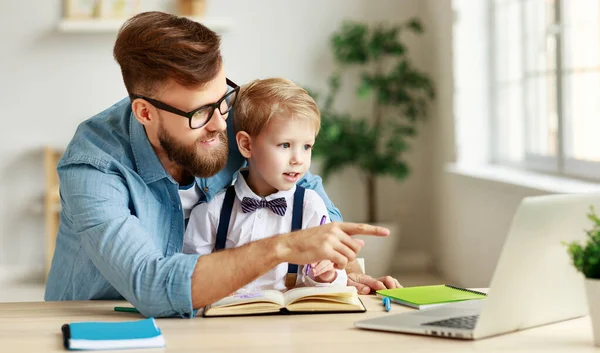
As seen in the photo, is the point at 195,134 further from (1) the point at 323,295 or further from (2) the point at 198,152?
(1) the point at 323,295

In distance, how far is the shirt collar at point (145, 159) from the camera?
75.2 inches

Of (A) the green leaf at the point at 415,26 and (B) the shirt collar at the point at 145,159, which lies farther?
(A) the green leaf at the point at 415,26

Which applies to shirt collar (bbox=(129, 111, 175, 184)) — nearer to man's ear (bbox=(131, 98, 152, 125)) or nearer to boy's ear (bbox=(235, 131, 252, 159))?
man's ear (bbox=(131, 98, 152, 125))

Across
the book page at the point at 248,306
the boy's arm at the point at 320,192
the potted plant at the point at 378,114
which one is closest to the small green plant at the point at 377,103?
the potted plant at the point at 378,114

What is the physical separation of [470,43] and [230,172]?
131 inches

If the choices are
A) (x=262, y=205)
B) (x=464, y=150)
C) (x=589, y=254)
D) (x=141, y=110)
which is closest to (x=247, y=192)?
(x=262, y=205)

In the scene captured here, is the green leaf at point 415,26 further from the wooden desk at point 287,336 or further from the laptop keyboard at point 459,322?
the laptop keyboard at point 459,322

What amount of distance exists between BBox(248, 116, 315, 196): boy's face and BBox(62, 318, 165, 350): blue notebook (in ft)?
2.03

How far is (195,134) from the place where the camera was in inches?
74.6

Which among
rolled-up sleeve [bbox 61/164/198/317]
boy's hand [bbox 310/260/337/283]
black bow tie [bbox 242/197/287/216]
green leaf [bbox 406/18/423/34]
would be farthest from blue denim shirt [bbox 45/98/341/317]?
green leaf [bbox 406/18/423/34]

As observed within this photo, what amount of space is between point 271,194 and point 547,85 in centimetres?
271

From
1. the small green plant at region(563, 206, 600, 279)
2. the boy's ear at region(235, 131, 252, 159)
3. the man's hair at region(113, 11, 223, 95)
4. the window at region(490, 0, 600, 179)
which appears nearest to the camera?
the small green plant at region(563, 206, 600, 279)

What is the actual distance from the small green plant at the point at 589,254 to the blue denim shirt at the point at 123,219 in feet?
2.22

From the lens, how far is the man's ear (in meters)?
1.91
